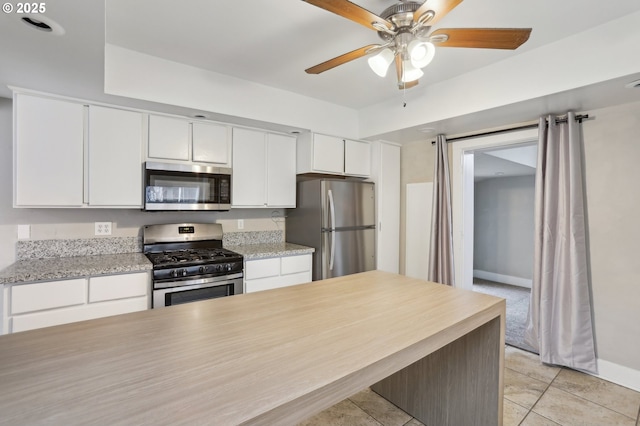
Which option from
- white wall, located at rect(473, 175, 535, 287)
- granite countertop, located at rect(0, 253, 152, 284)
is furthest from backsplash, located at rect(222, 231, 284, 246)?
white wall, located at rect(473, 175, 535, 287)

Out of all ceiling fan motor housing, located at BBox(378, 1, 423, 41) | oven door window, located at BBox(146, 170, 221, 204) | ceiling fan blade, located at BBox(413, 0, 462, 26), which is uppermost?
ceiling fan motor housing, located at BBox(378, 1, 423, 41)

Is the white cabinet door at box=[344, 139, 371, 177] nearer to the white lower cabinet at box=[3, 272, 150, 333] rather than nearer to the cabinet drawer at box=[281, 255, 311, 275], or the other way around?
the cabinet drawer at box=[281, 255, 311, 275]

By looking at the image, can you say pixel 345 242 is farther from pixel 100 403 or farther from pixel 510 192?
pixel 510 192

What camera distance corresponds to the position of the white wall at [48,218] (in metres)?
2.34

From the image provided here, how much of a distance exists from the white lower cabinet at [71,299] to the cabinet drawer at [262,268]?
0.84m

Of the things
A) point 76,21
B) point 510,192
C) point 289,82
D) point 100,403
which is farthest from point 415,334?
point 510,192

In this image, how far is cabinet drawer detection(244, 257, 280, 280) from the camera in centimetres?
284

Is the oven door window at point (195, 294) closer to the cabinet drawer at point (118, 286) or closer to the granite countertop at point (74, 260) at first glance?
the cabinet drawer at point (118, 286)

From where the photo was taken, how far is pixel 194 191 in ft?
9.31

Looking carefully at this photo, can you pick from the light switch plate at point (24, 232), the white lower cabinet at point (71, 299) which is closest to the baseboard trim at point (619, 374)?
the white lower cabinet at point (71, 299)

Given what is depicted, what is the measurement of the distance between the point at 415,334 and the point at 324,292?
620 millimetres

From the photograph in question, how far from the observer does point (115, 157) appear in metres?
2.48

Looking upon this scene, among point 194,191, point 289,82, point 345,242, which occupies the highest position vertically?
point 289,82

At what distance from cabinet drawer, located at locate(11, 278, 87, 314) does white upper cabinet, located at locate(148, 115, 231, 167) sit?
1172 millimetres
